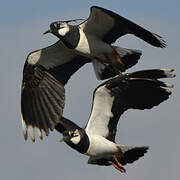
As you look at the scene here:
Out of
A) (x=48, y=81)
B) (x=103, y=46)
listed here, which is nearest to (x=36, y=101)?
(x=48, y=81)

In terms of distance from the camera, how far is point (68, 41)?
13.1 meters

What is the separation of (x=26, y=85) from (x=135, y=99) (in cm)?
166

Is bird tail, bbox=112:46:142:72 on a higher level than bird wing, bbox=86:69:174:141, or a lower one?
higher

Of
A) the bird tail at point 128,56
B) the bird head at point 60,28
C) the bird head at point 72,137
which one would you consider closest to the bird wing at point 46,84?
the bird head at point 72,137

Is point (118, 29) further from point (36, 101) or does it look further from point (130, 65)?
point (36, 101)

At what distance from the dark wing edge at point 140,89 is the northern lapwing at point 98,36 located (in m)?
0.64

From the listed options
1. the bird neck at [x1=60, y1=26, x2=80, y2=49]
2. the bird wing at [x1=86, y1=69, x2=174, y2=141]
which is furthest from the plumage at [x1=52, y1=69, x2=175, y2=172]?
the bird neck at [x1=60, y1=26, x2=80, y2=49]

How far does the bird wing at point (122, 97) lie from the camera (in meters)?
→ 12.5

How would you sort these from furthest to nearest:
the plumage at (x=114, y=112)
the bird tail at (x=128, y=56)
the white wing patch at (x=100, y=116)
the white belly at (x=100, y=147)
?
the bird tail at (x=128, y=56), the white wing patch at (x=100, y=116), the white belly at (x=100, y=147), the plumage at (x=114, y=112)

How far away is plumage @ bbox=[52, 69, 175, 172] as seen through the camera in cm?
1258

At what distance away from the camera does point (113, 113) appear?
13.0 metres

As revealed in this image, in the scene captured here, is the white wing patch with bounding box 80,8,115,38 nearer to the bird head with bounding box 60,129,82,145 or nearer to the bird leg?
the bird head with bounding box 60,129,82,145

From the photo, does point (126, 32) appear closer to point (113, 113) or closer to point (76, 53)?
point (76, 53)

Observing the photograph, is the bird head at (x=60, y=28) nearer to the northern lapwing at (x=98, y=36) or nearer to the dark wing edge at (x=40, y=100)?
the northern lapwing at (x=98, y=36)
